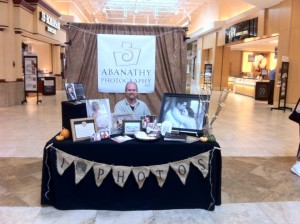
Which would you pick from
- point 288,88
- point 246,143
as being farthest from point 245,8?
point 246,143

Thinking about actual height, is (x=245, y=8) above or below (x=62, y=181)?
above

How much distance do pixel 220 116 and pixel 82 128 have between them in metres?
6.28

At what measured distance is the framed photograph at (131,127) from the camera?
2.89 metres

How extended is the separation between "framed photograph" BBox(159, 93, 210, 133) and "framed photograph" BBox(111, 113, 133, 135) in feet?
1.11

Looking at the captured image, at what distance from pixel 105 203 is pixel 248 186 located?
64.9 inches

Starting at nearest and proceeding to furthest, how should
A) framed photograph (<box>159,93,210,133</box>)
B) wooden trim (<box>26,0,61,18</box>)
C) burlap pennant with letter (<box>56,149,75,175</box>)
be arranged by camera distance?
burlap pennant with letter (<box>56,149,75,175</box>) < framed photograph (<box>159,93,210,133</box>) < wooden trim (<box>26,0,61,18</box>)

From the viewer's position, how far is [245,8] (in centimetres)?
1472

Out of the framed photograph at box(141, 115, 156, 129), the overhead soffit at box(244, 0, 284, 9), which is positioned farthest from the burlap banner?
the overhead soffit at box(244, 0, 284, 9)

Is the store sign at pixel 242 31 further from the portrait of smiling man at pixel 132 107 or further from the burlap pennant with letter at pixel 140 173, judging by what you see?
the burlap pennant with letter at pixel 140 173

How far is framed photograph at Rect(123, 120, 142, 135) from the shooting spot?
9.49 ft

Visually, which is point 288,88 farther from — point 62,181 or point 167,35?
point 62,181

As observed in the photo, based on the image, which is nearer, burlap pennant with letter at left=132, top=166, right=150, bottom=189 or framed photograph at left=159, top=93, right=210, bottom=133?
burlap pennant with letter at left=132, top=166, right=150, bottom=189

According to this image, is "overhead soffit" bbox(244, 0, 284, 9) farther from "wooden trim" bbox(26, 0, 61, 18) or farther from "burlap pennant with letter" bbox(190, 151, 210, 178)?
"burlap pennant with letter" bbox(190, 151, 210, 178)

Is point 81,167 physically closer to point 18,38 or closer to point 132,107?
point 132,107
